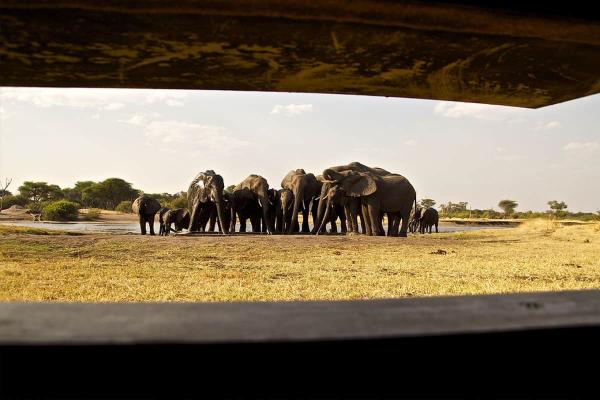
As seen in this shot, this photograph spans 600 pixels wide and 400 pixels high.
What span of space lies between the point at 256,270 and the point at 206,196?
41.5 ft

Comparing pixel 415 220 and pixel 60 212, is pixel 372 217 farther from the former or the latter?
pixel 60 212

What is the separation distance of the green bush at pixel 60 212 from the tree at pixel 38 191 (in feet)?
63.6

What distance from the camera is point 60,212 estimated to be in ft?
143

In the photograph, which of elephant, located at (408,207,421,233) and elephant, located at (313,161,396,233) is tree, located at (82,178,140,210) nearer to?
elephant, located at (408,207,421,233)

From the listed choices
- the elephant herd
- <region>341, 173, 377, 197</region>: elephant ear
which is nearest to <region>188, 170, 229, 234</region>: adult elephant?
the elephant herd

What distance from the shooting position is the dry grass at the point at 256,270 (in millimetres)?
6453

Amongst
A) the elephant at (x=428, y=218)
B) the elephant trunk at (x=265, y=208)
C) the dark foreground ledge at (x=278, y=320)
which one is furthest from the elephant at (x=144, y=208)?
the dark foreground ledge at (x=278, y=320)

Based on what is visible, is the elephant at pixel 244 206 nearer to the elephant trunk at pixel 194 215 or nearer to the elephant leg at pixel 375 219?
the elephant trunk at pixel 194 215

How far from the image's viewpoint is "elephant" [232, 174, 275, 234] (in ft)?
72.5

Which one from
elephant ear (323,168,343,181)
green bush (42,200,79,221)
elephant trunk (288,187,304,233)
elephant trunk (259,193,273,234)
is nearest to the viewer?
elephant ear (323,168,343,181)

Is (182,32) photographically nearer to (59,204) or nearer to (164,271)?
(164,271)

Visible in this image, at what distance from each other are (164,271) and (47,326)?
787cm

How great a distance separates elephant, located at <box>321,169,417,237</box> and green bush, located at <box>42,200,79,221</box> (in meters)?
33.0

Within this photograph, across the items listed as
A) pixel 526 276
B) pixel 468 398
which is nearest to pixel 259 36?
pixel 468 398
